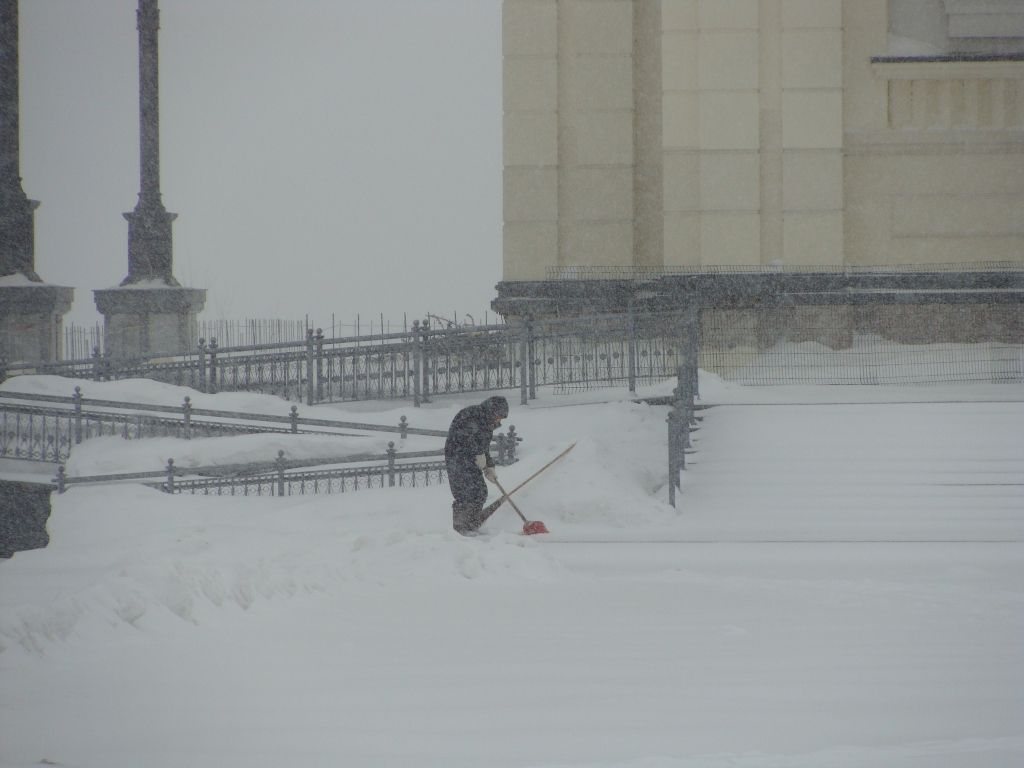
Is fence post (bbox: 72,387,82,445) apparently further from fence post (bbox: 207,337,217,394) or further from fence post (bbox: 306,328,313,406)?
fence post (bbox: 306,328,313,406)

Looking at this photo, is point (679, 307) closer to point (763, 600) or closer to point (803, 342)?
point (803, 342)

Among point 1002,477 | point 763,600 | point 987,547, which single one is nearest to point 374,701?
point 763,600

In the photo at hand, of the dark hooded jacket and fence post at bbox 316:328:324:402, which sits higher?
fence post at bbox 316:328:324:402

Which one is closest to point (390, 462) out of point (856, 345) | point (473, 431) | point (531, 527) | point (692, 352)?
point (473, 431)

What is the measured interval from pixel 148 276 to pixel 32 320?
204 centimetres

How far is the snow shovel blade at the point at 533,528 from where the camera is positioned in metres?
10.2

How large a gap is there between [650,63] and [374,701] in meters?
17.9

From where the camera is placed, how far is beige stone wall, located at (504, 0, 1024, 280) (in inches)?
757

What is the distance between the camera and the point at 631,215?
20.0 m

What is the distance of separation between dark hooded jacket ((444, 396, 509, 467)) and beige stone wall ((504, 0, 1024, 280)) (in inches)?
391

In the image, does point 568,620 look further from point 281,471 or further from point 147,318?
point 147,318

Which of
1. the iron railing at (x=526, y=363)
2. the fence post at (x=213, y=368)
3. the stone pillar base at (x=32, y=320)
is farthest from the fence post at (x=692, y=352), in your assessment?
the stone pillar base at (x=32, y=320)

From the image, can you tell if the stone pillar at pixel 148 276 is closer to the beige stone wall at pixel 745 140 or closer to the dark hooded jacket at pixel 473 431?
the beige stone wall at pixel 745 140

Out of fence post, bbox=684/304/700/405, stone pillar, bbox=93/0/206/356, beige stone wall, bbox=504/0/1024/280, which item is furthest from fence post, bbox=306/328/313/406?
fence post, bbox=684/304/700/405
